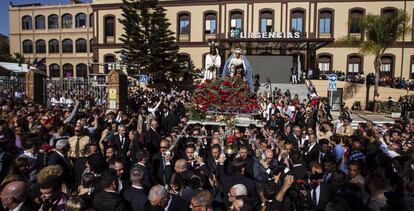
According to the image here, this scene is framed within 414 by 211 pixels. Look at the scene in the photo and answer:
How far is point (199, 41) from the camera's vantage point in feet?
121

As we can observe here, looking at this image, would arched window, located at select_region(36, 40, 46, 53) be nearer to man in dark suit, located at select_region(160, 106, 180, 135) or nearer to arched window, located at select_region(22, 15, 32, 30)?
arched window, located at select_region(22, 15, 32, 30)

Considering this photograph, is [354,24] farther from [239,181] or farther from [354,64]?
[239,181]

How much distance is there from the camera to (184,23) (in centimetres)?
3750

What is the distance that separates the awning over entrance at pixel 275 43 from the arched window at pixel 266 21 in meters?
2.58

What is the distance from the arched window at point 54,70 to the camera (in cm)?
4744

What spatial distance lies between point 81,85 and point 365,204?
1582 centimetres

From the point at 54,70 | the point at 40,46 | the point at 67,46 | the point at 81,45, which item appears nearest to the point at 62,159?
the point at 81,45

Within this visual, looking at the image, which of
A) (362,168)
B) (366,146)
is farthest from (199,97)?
(362,168)

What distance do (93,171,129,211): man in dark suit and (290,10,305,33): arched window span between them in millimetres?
32828

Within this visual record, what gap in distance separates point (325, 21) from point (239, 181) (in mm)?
32825

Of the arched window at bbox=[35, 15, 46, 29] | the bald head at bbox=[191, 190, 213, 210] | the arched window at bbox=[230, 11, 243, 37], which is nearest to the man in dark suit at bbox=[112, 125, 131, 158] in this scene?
the bald head at bbox=[191, 190, 213, 210]

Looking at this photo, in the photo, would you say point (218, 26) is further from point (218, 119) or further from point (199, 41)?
point (218, 119)

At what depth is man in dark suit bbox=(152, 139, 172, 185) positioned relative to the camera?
6.01 m

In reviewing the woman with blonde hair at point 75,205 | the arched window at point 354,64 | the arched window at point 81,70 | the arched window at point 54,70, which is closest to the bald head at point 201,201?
the woman with blonde hair at point 75,205
